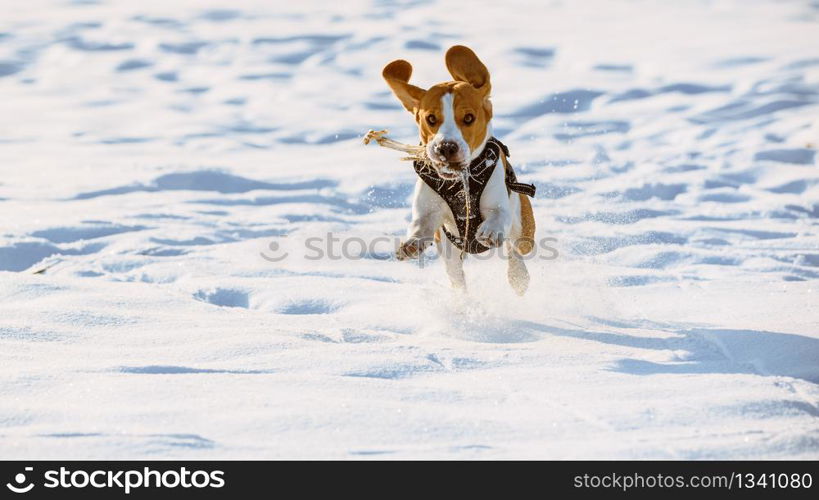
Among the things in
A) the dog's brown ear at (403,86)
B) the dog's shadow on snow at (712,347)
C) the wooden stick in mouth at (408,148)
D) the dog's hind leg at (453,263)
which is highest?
the dog's brown ear at (403,86)

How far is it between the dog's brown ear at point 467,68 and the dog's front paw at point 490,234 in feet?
1.76

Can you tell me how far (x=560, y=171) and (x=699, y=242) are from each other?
2118 mm

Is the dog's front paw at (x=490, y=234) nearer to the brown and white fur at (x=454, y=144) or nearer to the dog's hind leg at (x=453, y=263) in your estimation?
the brown and white fur at (x=454, y=144)

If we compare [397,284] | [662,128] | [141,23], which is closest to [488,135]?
[397,284]

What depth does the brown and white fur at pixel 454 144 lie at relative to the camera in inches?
146

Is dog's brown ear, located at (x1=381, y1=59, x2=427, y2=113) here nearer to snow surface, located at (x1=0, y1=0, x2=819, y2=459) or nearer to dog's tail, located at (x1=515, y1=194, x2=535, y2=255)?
dog's tail, located at (x1=515, y1=194, x2=535, y2=255)

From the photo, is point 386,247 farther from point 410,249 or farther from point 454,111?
point 454,111

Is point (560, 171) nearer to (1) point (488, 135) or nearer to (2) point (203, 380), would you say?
(1) point (488, 135)

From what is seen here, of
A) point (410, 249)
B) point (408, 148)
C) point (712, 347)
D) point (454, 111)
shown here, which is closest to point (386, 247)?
point (408, 148)

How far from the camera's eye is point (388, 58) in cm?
1162
